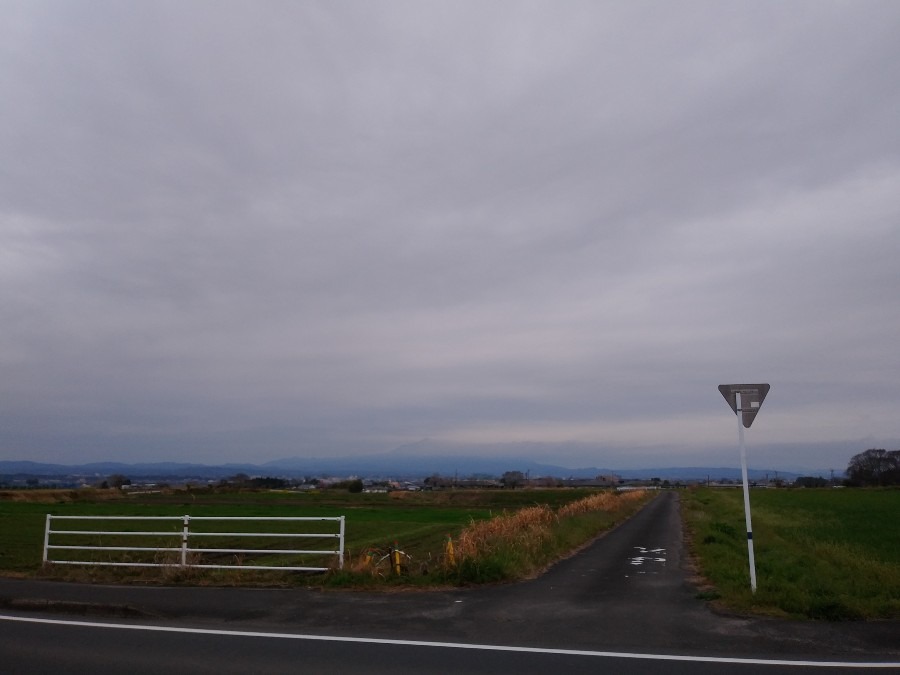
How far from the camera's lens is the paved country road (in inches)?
279

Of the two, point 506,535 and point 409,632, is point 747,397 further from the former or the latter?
point 506,535

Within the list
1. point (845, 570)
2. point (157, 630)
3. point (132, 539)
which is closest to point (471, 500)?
point (132, 539)

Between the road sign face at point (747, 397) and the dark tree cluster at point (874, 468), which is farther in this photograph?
the dark tree cluster at point (874, 468)

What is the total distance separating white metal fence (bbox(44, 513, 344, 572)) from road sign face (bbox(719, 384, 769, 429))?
649 centimetres

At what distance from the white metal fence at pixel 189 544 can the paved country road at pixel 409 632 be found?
3.74 ft

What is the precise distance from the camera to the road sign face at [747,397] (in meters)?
10.4

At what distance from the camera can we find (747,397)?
10.6 m

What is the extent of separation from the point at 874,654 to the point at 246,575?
383 inches

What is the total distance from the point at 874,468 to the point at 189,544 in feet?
500

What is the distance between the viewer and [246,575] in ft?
41.2

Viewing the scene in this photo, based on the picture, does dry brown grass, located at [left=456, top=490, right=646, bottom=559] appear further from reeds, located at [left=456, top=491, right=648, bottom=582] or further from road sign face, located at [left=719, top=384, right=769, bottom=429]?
road sign face, located at [left=719, top=384, right=769, bottom=429]

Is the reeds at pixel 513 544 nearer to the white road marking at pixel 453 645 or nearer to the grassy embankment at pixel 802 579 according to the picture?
the grassy embankment at pixel 802 579

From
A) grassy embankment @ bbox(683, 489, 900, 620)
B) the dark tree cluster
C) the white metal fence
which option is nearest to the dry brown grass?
the white metal fence

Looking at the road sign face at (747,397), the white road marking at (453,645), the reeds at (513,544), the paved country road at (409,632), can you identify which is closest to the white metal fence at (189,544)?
the paved country road at (409,632)
